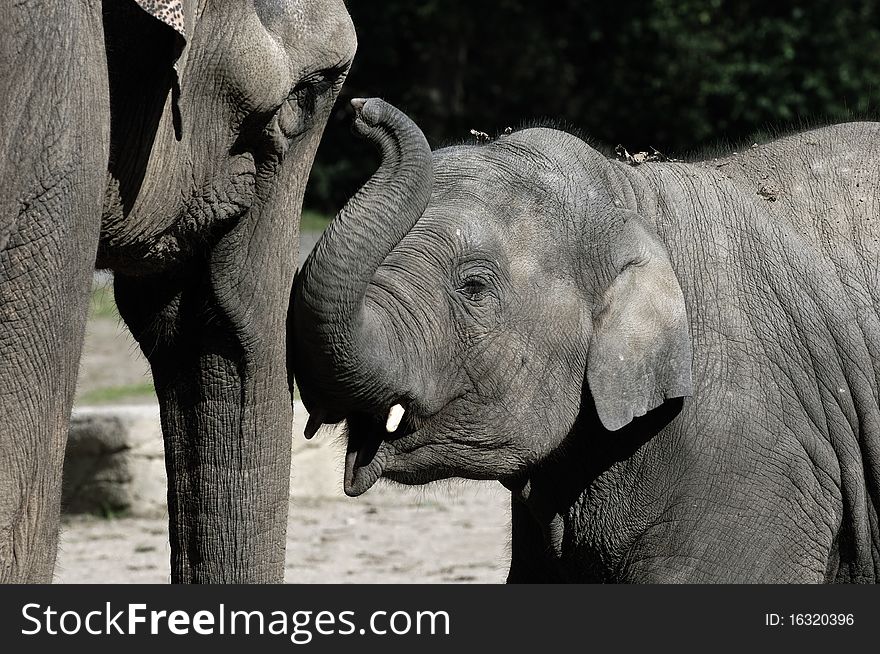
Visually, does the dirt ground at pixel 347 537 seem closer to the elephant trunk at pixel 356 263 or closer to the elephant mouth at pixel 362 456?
the elephant mouth at pixel 362 456

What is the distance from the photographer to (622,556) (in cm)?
367

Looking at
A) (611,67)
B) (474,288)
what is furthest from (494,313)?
(611,67)

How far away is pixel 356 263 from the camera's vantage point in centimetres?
319

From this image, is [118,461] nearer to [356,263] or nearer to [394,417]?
[394,417]

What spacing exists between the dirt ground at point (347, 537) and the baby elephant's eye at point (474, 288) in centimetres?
238

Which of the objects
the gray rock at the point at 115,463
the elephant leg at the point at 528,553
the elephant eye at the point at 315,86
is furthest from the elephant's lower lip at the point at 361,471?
the gray rock at the point at 115,463

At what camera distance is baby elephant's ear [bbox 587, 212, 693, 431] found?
136 inches

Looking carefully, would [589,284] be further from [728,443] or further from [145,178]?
[145,178]

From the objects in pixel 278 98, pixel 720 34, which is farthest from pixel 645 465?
pixel 720 34

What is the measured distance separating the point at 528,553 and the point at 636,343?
866 millimetres

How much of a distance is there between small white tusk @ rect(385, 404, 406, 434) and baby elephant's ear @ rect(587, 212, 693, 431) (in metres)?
0.49

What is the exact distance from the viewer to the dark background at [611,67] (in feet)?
55.5

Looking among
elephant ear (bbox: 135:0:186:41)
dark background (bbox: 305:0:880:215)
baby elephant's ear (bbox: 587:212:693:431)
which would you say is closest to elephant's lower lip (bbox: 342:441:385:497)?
baby elephant's ear (bbox: 587:212:693:431)

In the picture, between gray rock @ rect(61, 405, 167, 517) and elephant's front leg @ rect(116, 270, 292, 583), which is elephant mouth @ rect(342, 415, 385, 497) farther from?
gray rock @ rect(61, 405, 167, 517)
